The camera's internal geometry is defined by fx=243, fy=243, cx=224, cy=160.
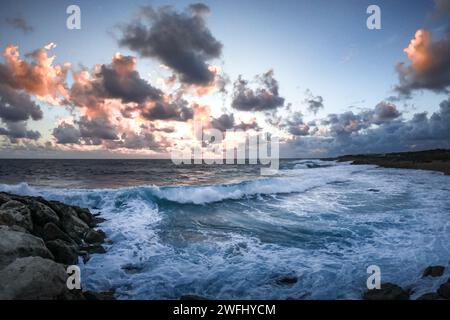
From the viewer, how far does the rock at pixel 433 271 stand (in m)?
6.50

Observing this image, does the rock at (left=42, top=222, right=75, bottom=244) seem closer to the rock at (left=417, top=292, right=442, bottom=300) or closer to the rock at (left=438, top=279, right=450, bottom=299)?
the rock at (left=417, top=292, right=442, bottom=300)

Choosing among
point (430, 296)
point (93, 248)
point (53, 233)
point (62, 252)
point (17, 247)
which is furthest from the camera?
point (93, 248)

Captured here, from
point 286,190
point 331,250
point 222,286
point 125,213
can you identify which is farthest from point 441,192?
point 125,213

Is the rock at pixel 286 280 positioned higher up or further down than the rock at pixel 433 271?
further down

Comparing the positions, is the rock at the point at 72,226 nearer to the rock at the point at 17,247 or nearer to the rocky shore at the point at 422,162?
the rock at the point at 17,247

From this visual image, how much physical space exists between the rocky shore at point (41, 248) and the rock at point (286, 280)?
14.7ft

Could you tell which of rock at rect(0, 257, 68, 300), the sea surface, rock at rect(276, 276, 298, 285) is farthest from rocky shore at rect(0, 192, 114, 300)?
rock at rect(276, 276, 298, 285)

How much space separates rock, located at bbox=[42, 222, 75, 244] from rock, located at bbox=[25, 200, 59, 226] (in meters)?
0.58

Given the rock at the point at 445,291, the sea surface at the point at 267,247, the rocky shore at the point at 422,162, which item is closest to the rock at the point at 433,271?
the sea surface at the point at 267,247

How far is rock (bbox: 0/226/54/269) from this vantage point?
5785 mm

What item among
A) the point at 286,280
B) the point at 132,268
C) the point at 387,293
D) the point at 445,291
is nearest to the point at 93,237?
the point at 132,268

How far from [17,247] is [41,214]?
359 centimetres

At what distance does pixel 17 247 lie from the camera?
6.11 meters

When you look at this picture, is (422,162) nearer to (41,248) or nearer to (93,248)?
(93,248)
